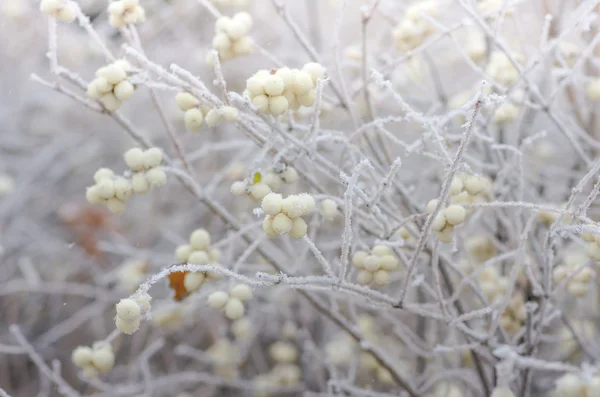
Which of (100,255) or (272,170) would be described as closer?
(272,170)

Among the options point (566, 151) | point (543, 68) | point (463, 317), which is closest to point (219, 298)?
point (463, 317)

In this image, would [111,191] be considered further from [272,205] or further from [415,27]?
[415,27]

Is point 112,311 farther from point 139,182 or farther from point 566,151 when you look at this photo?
point 566,151

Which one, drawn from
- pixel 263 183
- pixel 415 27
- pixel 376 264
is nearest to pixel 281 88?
pixel 263 183

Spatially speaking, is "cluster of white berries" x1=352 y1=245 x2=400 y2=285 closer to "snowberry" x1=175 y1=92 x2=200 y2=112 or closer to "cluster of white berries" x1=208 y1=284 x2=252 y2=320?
"cluster of white berries" x1=208 y1=284 x2=252 y2=320

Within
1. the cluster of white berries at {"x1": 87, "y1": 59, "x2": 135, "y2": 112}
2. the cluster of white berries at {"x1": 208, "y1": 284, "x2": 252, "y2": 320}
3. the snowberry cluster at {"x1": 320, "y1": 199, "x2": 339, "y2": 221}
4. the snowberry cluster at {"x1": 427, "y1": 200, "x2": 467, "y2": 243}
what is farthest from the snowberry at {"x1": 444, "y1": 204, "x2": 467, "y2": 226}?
the cluster of white berries at {"x1": 87, "y1": 59, "x2": 135, "y2": 112}

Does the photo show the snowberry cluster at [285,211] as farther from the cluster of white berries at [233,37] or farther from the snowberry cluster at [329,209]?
the cluster of white berries at [233,37]

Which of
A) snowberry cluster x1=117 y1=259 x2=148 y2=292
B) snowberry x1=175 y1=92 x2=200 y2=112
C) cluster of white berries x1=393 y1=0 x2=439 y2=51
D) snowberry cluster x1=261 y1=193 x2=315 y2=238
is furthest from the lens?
snowberry cluster x1=117 y1=259 x2=148 y2=292
